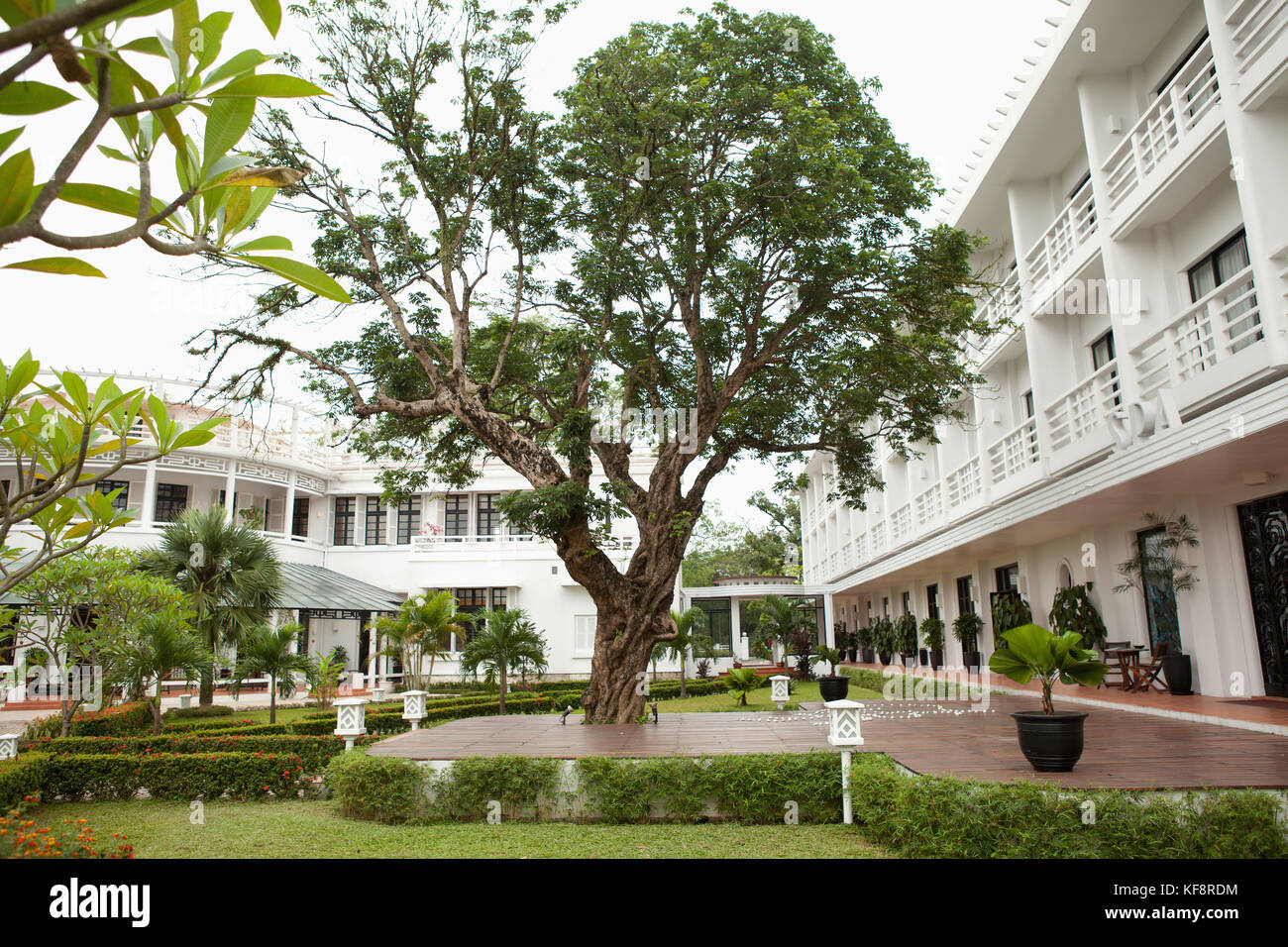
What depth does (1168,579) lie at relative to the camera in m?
10.9

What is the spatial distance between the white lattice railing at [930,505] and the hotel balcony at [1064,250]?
5118mm

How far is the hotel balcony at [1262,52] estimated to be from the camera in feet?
23.4

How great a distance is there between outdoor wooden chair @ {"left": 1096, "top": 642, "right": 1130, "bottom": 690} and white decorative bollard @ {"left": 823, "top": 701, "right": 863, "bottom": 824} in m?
6.07

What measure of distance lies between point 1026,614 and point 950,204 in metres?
8.27

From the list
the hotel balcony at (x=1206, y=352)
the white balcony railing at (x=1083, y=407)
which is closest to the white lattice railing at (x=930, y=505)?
the white balcony railing at (x=1083, y=407)

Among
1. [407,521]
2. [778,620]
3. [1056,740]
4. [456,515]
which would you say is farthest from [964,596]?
[407,521]

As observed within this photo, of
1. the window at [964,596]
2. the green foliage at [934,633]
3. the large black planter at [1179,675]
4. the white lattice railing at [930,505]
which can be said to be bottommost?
the large black planter at [1179,675]

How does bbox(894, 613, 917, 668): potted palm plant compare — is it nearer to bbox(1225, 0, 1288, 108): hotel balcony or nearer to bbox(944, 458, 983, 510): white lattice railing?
bbox(944, 458, 983, 510): white lattice railing

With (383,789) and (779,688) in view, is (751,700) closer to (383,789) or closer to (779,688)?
(779,688)

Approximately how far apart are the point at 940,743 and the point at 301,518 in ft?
87.5

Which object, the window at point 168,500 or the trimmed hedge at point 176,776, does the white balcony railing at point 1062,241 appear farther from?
the window at point 168,500
